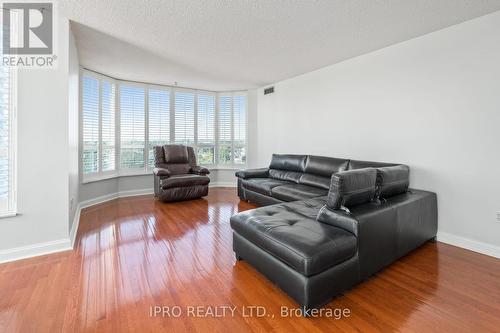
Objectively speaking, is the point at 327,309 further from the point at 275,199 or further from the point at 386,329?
the point at 275,199

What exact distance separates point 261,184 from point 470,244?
2798 mm

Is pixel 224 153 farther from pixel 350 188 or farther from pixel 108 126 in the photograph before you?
pixel 350 188

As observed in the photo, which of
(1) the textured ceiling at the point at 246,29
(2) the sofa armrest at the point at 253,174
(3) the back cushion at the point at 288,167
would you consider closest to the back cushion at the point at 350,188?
(1) the textured ceiling at the point at 246,29

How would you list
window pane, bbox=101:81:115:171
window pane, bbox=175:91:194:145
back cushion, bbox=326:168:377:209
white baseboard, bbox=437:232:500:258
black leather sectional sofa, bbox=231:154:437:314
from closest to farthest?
black leather sectional sofa, bbox=231:154:437:314
back cushion, bbox=326:168:377:209
white baseboard, bbox=437:232:500:258
window pane, bbox=101:81:115:171
window pane, bbox=175:91:194:145

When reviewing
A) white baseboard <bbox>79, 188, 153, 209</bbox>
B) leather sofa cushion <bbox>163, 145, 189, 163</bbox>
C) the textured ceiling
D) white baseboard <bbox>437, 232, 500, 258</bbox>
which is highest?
the textured ceiling

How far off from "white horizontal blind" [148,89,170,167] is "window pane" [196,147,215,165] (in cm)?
87

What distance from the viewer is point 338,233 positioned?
1850mm

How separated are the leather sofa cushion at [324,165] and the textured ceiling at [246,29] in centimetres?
165

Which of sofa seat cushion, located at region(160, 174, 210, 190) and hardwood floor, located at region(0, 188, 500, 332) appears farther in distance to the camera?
sofa seat cushion, located at region(160, 174, 210, 190)

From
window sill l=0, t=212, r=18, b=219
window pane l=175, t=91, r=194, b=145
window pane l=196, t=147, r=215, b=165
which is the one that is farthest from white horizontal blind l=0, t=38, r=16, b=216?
window pane l=196, t=147, r=215, b=165

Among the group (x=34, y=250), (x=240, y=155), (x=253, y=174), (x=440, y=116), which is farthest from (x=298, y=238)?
(x=240, y=155)

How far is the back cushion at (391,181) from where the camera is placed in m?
2.35

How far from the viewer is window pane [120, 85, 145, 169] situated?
5227mm

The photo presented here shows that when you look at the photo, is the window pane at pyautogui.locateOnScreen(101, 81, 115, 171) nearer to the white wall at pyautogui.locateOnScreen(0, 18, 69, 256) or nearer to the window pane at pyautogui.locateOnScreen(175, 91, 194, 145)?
the window pane at pyautogui.locateOnScreen(175, 91, 194, 145)
